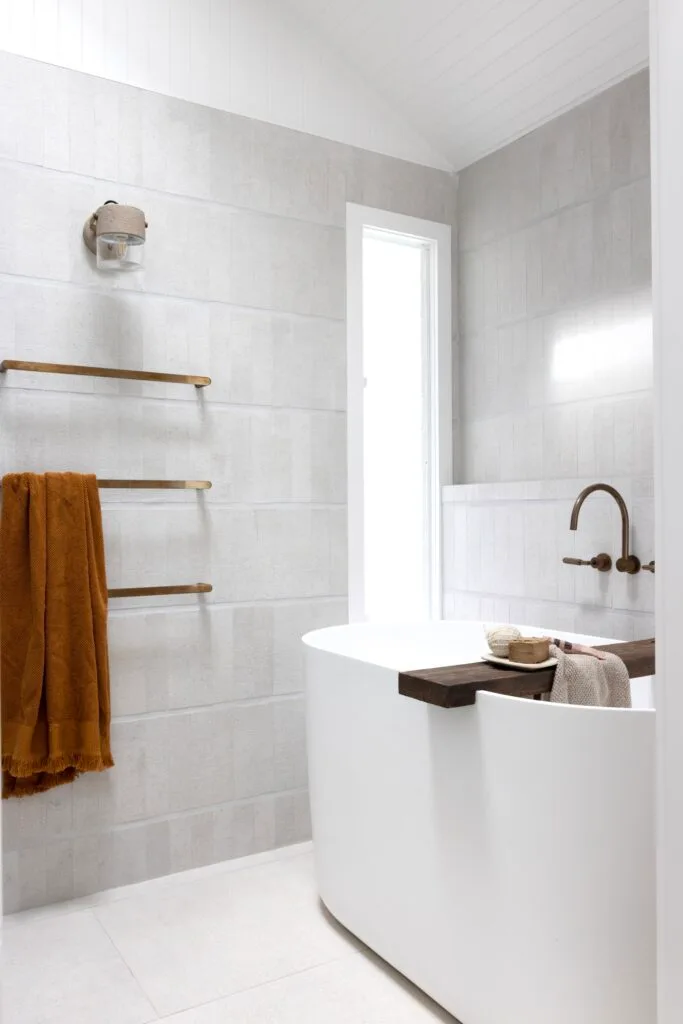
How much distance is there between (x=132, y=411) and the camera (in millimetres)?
2781

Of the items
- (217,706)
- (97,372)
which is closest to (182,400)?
(97,372)

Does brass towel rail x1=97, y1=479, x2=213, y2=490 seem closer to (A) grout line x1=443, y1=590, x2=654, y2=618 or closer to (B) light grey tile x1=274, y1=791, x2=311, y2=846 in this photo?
(A) grout line x1=443, y1=590, x2=654, y2=618

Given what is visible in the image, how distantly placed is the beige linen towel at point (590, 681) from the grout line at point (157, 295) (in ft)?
5.44

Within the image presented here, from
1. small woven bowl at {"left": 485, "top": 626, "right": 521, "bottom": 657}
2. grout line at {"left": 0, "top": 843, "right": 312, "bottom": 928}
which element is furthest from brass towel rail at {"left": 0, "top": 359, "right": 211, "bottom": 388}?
grout line at {"left": 0, "top": 843, "right": 312, "bottom": 928}

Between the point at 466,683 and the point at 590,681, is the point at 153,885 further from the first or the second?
the point at 590,681

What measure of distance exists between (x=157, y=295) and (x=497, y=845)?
197 cm

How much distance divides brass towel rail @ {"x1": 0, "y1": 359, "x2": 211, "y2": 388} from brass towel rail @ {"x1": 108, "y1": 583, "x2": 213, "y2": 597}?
0.66m

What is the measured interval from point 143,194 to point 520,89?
53.3 inches

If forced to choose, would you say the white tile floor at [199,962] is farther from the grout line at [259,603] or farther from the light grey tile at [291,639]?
the grout line at [259,603]

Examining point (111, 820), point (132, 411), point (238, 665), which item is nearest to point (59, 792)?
point (111, 820)

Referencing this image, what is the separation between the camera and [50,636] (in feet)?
8.29

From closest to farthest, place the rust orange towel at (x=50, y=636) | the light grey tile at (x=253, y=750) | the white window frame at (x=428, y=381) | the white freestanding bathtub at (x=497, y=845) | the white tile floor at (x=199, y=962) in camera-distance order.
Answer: the white freestanding bathtub at (x=497, y=845) < the white tile floor at (x=199, y=962) < the rust orange towel at (x=50, y=636) < the light grey tile at (x=253, y=750) < the white window frame at (x=428, y=381)

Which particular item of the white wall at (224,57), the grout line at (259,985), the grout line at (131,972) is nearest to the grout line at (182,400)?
the white wall at (224,57)

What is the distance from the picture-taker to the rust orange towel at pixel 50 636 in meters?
2.50
